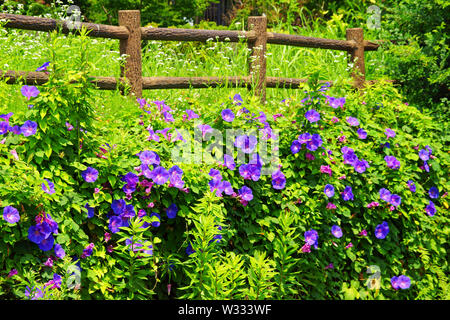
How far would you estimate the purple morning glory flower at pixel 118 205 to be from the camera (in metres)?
2.59

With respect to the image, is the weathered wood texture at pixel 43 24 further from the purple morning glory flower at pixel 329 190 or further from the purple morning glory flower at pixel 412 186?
the purple morning glory flower at pixel 412 186

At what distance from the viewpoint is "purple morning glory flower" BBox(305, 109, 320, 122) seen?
3.38 metres

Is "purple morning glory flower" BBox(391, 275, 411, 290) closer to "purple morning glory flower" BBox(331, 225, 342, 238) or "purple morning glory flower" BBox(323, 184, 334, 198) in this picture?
"purple morning glory flower" BBox(331, 225, 342, 238)

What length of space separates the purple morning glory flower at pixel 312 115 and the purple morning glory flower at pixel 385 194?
2.13ft

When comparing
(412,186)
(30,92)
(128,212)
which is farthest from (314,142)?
(30,92)

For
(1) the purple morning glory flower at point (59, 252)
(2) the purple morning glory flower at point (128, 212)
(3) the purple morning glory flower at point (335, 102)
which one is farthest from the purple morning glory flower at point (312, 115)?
(1) the purple morning glory flower at point (59, 252)

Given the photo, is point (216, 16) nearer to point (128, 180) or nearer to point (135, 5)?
point (135, 5)

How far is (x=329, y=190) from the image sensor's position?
327 centimetres

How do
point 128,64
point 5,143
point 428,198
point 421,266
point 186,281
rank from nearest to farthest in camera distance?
point 5,143
point 186,281
point 421,266
point 428,198
point 128,64

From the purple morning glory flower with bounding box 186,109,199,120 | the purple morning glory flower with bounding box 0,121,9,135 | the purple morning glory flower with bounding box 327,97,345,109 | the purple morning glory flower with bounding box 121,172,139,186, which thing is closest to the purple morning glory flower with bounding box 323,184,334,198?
the purple morning glory flower with bounding box 327,97,345,109

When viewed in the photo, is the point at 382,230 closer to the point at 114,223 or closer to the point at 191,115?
the point at 191,115

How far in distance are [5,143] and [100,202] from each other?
51 cm

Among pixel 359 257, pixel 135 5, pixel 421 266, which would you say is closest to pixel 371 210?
pixel 359 257

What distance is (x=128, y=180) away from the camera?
265 centimetres
